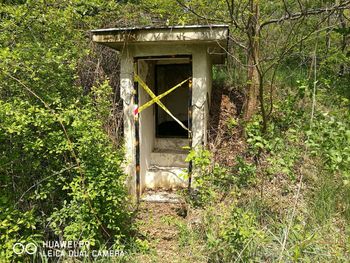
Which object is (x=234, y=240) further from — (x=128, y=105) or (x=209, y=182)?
(x=128, y=105)

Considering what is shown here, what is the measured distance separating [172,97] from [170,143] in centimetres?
131

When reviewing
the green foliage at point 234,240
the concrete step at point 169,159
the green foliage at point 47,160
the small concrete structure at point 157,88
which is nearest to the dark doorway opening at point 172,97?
the small concrete structure at point 157,88

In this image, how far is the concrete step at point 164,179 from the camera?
5559 millimetres

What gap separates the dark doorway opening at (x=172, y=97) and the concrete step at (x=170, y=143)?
143 mm

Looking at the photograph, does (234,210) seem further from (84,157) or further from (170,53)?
(170,53)

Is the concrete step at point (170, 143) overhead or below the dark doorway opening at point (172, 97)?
below

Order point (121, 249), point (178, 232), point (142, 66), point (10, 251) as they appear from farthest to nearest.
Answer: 1. point (142, 66)
2. point (178, 232)
3. point (121, 249)
4. point (10, 251)

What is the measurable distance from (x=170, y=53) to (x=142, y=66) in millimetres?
757

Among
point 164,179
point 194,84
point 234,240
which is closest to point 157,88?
point 194,84

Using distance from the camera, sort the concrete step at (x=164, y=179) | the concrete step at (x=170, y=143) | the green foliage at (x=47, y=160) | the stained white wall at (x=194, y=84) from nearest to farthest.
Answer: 1. the green foliage at (x=47, y=160)
2. the stained white wall at (x=194, y=84)
3. the concrete step at (x=164, y=179)
4. the concrete step at (x=170, y=143)

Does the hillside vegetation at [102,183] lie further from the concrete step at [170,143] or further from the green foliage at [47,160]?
the concrete step at [170,143]

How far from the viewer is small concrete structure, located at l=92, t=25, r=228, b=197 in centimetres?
417

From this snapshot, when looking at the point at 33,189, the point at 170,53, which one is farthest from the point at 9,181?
the point at 170,53

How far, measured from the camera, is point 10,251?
278cm
